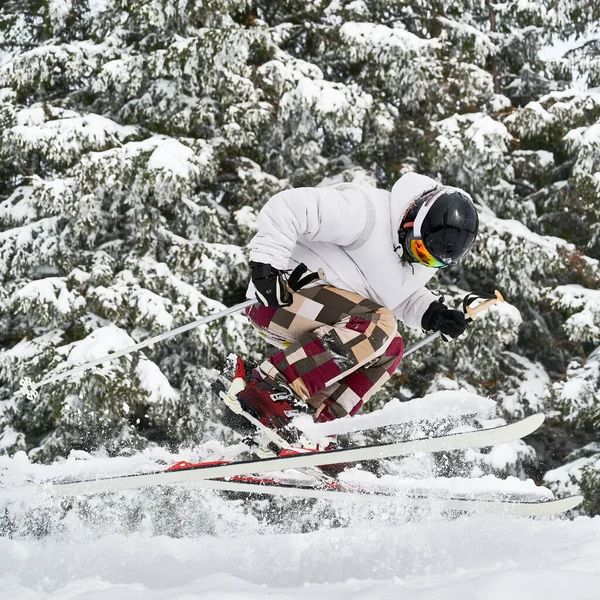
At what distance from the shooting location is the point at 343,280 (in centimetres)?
353

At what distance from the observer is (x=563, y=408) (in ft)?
24.9

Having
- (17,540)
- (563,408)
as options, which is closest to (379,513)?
(17,540)

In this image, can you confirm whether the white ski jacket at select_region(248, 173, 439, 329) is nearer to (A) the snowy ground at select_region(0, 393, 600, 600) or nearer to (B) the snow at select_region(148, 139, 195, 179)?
(A) the snowy ground at select_region(0, 393, 600, 600)

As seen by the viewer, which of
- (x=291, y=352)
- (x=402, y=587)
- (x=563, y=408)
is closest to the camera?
(x=402, y=587)

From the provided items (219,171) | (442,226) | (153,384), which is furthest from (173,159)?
(442,226)

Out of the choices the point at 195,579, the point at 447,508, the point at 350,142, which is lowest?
the point at 447,508

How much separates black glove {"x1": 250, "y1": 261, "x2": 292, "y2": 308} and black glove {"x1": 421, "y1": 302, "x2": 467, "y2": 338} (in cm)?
105

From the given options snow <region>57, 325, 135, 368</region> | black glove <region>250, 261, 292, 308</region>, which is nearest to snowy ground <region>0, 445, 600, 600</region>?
black glove <region>250, 261, 292, 308</region>

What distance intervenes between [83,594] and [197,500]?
215 centimetres

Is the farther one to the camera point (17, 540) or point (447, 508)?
point (447, 508)

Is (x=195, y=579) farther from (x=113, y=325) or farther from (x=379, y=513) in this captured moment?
(x=113, y=325)

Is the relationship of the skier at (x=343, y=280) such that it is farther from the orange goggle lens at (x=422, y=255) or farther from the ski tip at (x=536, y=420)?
the ski tip at (x=536, y=420)

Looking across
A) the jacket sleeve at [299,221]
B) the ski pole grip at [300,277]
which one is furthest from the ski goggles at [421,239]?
the ski pole grip at [300,277]

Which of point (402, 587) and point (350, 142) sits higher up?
point (350, 142)
